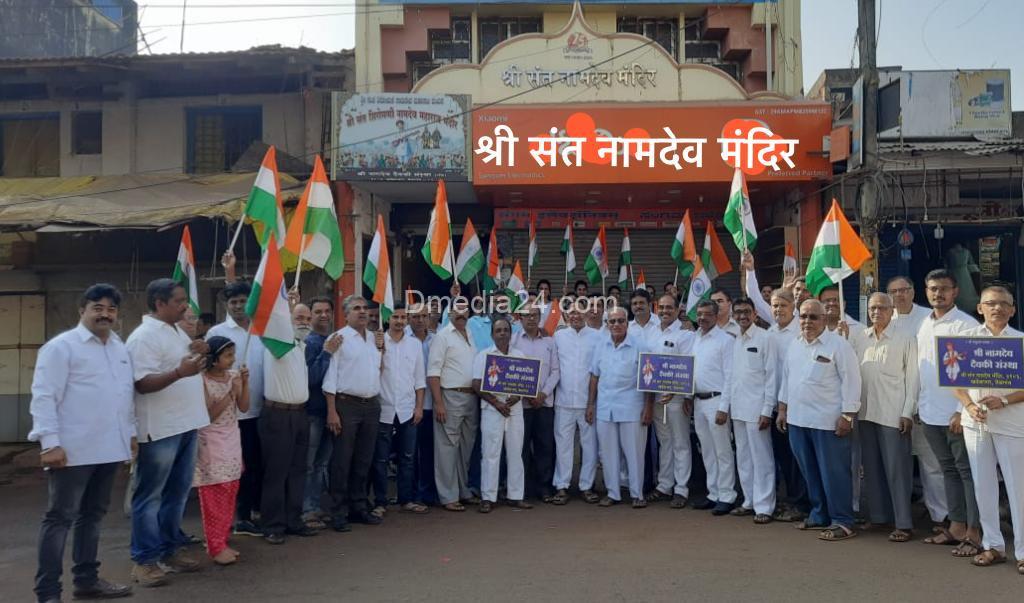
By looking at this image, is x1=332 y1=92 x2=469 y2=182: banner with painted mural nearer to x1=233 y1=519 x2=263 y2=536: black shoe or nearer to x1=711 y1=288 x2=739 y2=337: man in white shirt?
x1=711 y1=288 x2=739 y2=337: man in white shirt

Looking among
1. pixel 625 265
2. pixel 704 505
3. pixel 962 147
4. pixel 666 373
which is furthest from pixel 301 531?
pixel 962 147

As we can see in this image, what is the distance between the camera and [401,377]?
683cm

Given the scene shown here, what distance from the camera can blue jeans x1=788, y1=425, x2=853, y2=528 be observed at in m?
6.00

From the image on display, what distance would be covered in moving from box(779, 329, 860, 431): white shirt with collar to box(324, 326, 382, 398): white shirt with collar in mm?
3354

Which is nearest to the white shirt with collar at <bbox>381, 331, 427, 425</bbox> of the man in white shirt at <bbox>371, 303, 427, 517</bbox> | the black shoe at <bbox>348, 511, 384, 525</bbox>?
the man in white shirt at <bbox>371, 303, 427, 517</bbox>

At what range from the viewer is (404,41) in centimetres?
1378

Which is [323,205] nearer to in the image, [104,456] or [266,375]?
[266,375]

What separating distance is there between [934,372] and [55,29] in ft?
59.1

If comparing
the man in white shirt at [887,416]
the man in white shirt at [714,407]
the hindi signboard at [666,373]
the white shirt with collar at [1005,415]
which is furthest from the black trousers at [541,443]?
the white shirt with collar at [1005,415]

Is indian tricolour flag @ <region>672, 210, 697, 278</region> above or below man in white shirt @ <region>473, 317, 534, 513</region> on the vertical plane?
above

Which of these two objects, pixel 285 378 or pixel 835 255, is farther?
pixel 835 255

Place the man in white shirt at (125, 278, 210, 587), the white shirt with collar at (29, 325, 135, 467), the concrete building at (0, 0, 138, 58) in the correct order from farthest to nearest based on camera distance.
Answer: the concrete building at (0, 0, 138, 58) → the man in white shirt at (125, 278, 210, 587) → the white shirt with collar at (29, 325, 135, 467)

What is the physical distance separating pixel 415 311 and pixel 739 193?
143 inches

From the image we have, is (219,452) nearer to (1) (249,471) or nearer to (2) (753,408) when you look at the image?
(1) (249,471)
